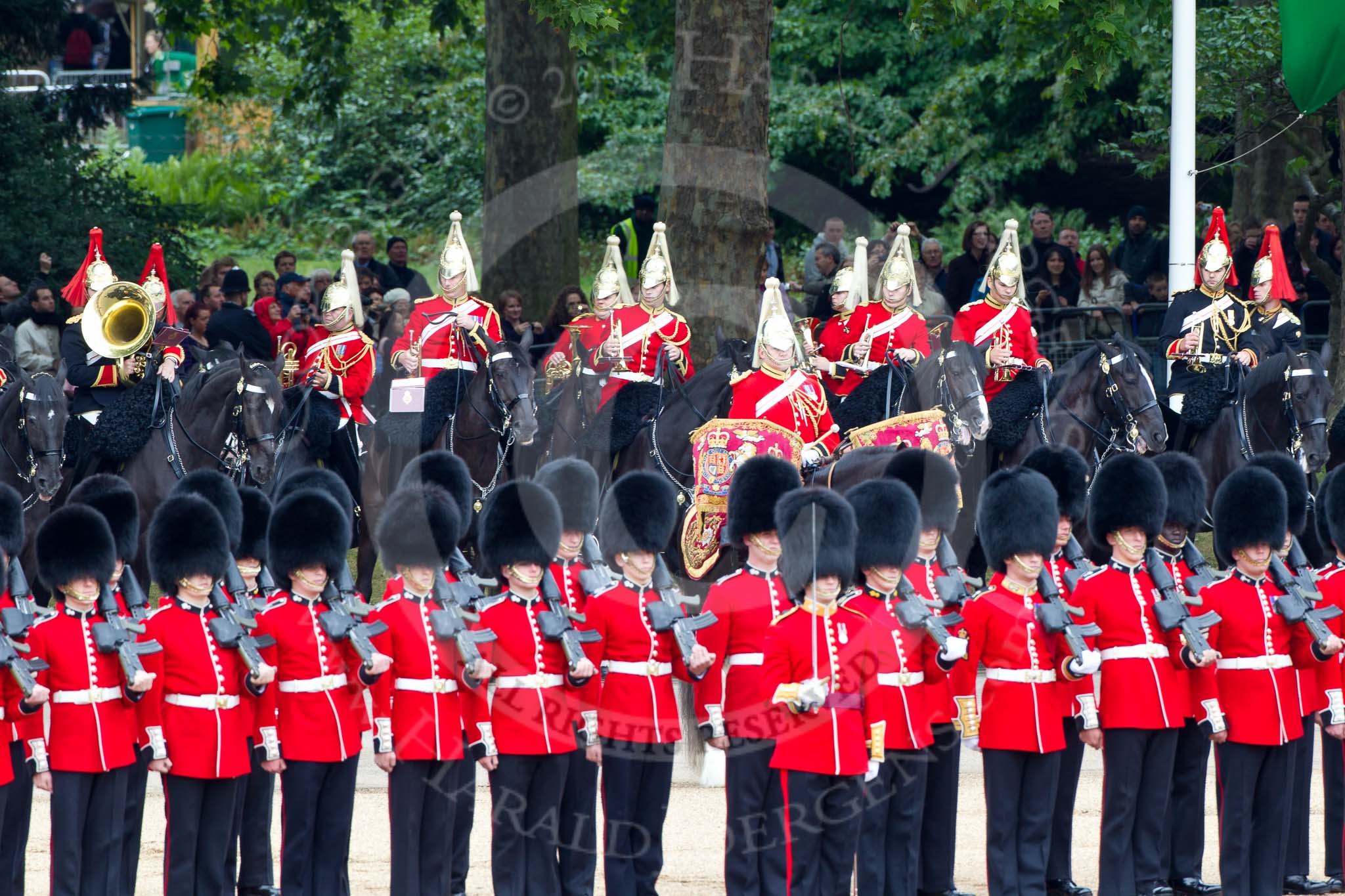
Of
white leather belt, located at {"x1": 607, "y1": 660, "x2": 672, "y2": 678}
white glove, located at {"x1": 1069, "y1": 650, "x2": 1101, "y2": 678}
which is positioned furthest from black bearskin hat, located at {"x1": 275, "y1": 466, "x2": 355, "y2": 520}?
white glove, located at {"x1": 1069, "y1": 650, "x2": 1101, "y2": 678}

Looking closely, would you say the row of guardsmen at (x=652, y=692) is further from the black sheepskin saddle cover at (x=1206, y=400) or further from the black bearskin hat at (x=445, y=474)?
the black sheepskin saddle cover at (x=1206, y=400)

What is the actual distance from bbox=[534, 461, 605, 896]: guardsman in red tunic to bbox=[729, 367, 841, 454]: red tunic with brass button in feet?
8.85

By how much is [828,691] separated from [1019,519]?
1.10 metres

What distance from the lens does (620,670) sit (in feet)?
27.1

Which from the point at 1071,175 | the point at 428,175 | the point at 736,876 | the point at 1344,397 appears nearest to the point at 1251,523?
the point at 736,876

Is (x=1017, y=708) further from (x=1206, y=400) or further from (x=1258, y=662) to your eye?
(x=1206, y=400)

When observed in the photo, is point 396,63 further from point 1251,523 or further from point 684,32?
point 1251,523

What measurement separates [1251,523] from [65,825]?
14.3 feet

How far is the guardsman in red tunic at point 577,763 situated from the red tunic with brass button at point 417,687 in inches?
17.5

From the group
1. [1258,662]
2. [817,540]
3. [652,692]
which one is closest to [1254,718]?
[1258,662]

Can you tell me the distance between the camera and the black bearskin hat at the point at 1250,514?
8555 millimetres

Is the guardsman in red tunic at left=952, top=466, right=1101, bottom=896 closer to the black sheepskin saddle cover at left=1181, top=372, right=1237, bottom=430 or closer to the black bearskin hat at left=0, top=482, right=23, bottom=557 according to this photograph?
the black bearskin hat at left=0, top=482, right=23, bottom=557

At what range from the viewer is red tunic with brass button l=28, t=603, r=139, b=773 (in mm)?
7738

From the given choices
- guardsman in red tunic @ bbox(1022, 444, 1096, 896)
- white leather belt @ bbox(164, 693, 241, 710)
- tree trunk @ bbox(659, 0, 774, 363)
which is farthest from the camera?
tree trunk @ bbox(659, 0, 774, 363)
